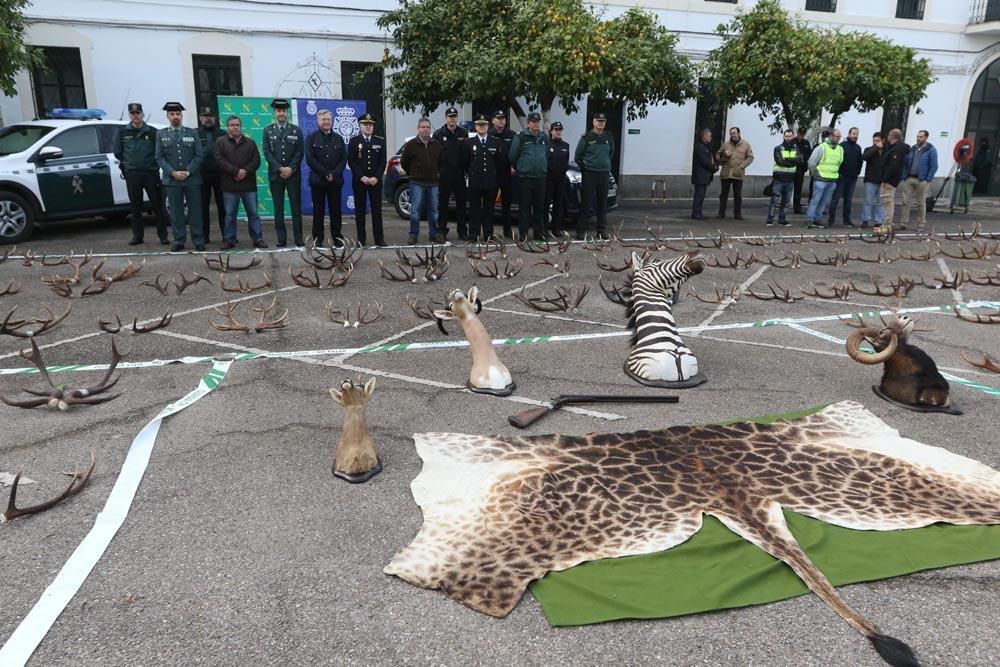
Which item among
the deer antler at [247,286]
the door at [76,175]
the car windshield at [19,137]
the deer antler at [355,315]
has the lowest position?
the deer antler at [355,315]

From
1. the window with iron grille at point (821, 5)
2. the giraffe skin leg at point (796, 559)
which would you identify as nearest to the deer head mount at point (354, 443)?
the giraffe skin leg at point (796, 559)

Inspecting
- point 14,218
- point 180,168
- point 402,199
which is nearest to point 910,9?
point 402,199

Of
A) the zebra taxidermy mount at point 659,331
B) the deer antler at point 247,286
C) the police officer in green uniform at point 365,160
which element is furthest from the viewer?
the police officer in green uniform at point 365,160

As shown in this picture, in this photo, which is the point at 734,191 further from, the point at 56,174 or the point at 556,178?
the point at 56,174

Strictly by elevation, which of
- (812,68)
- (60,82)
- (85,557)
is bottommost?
(85,557)

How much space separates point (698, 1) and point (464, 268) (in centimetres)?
1483

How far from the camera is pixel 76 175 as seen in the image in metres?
11.2

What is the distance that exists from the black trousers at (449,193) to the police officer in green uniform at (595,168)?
1947 millimetres

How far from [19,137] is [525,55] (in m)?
8.36

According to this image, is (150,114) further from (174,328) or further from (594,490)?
(594,490)

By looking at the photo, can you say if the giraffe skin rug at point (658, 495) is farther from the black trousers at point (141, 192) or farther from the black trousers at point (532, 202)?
the black trousers at point (141, 192)

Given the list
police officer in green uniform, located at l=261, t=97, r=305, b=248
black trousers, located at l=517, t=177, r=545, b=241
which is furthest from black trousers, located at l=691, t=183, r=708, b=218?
police officer in green uniform, located at l=261, t=97, r=305, b=248

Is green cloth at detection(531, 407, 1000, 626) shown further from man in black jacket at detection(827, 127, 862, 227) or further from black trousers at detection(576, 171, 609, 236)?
man in black jacket at detection(827, 127, 862, 227)

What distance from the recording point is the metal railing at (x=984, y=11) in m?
22.1
